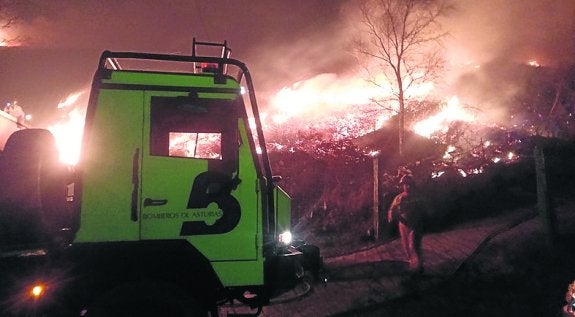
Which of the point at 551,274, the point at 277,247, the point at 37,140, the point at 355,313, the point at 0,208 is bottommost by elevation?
Answer: the point at 355,313

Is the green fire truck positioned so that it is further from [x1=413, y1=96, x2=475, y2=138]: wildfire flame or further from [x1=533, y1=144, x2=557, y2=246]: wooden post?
[x1=413, y1=96, x2=475, y2=138]: wildfire flame

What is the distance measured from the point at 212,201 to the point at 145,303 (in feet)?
3.30

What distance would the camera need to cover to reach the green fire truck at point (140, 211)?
342cm

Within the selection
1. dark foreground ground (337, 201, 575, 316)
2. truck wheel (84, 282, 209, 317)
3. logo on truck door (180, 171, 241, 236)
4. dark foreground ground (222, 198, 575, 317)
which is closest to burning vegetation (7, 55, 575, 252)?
logo on truck door (180, 171, 241, 236)

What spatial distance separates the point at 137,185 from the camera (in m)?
3.50

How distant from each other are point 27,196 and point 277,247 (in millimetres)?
2198

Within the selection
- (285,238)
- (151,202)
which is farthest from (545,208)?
(151,202)

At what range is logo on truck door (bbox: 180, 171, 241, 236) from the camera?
11.7 feet

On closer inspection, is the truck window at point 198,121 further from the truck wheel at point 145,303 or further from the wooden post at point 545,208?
the wooden post at point 545,208

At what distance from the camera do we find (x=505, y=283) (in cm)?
693

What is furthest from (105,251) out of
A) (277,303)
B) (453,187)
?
(453,187)

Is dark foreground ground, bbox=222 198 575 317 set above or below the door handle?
below

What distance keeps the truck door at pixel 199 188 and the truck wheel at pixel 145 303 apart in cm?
42

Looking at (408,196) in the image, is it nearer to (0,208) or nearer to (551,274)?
(551,274)
